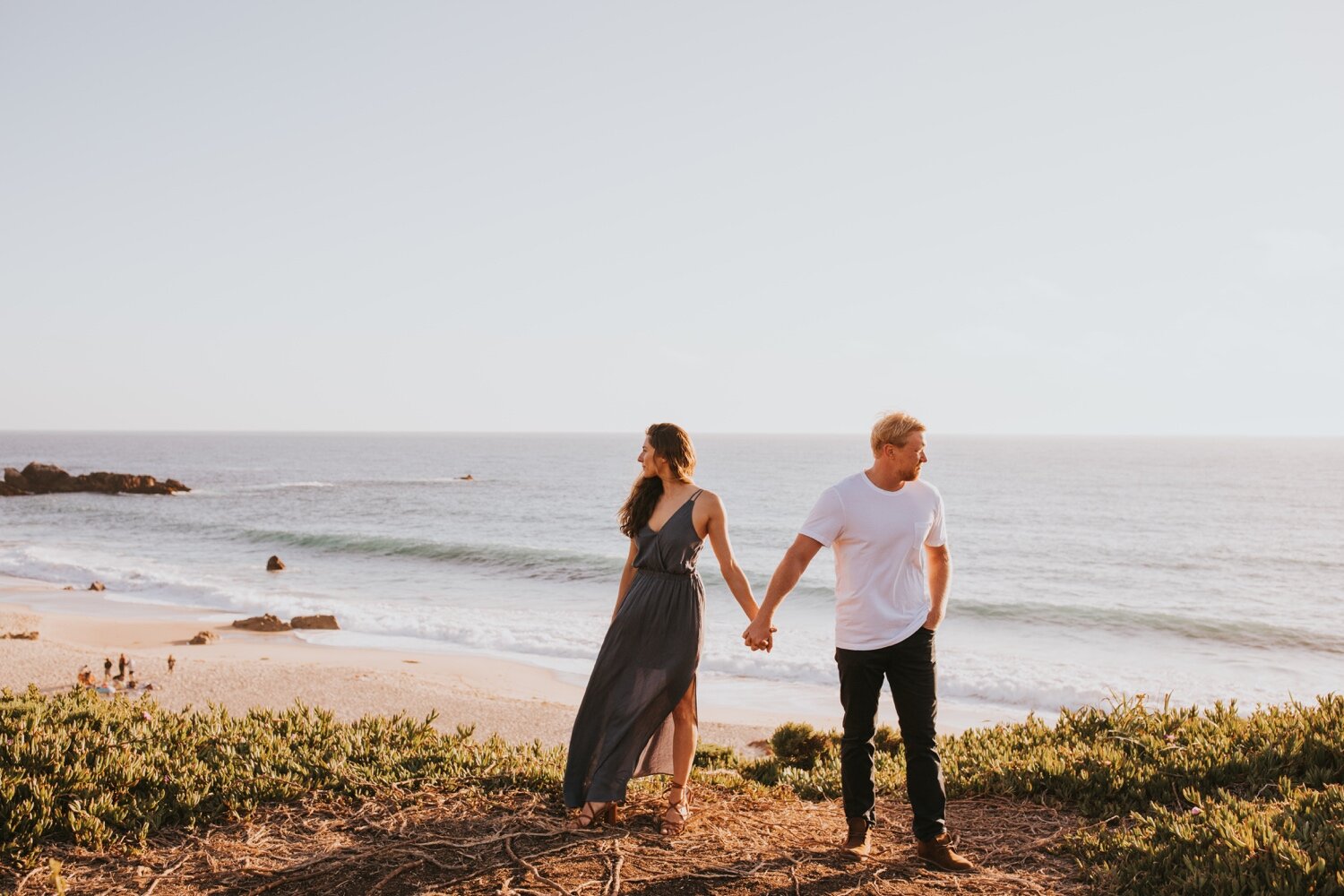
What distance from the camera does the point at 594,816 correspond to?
4730 mm

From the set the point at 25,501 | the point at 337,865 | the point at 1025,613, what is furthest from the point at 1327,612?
the point at 25,501

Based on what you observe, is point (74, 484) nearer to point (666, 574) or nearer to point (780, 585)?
point (666, 574)

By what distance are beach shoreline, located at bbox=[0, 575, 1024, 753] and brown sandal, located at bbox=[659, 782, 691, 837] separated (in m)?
6.80

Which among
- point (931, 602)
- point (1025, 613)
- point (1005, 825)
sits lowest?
point (1025, 613)

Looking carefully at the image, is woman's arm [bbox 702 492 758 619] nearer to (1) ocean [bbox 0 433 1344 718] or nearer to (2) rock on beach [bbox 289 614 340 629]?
(1) ocean [bbox 0 433 1344 718]

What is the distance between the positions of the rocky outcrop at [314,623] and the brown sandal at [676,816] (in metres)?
17.2

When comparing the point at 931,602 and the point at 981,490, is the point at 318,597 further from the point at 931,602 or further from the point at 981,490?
the point at 981,490

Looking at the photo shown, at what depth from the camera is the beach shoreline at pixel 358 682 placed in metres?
12.7

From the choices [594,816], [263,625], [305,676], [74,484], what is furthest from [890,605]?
[74,484]

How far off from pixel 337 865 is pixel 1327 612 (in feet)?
92.9

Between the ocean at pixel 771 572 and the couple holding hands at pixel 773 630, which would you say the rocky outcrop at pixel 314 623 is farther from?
the couple holding hands at pixel 773 630

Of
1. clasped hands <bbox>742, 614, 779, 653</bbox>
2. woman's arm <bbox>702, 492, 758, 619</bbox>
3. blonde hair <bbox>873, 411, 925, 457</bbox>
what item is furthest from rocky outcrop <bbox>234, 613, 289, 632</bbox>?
blonde hair <bbox>873, 411, 925, 457</bbox>

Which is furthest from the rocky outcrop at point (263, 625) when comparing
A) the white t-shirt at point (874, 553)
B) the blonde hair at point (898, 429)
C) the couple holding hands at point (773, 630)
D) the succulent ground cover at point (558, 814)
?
the blonde hair at point (898, 429)

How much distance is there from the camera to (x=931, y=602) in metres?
4.55
